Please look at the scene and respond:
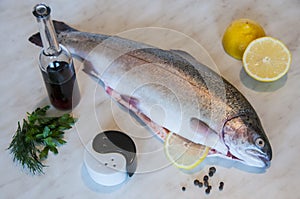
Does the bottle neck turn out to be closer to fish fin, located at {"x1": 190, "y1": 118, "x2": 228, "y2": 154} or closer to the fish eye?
fish fin, located at {"x1": 190, "y1": 118, "x2": 228, "y2": 154}

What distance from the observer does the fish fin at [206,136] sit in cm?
153

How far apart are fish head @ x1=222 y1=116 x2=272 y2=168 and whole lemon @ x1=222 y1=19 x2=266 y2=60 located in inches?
14.8

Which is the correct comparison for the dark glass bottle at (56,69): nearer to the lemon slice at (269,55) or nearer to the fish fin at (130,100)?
the fish fin at (130,100)

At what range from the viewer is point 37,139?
1.58 meters

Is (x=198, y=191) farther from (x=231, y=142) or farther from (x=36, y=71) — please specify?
(x=36, y=71)

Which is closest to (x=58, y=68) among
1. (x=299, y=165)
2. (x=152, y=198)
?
(x=152, y=198)

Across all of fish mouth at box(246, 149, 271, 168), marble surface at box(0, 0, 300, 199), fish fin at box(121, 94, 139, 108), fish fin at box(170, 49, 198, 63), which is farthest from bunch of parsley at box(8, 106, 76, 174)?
fish mouth at box(246, 149, 271, 168)

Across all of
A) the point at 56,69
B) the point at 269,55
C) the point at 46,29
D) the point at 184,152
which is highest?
the point at 46,29

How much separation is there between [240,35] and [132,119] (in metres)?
0.54

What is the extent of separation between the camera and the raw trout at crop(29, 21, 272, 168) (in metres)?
1.50

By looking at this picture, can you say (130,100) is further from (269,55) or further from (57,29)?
(269,55)

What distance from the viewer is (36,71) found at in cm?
181

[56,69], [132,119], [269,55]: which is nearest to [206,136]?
[132,119]

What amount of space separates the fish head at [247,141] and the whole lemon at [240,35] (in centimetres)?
38
